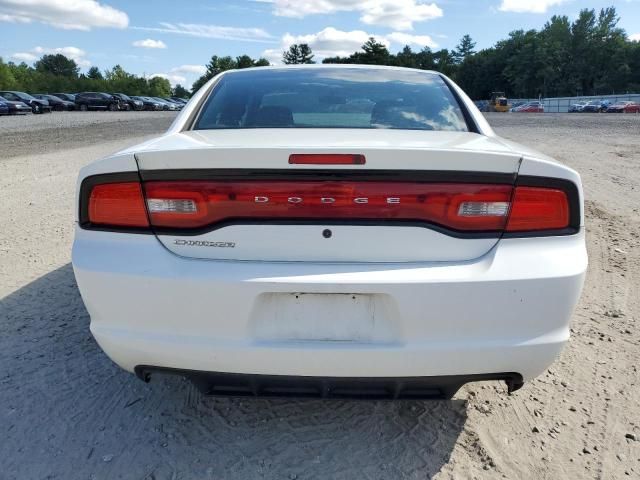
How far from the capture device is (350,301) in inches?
73.5

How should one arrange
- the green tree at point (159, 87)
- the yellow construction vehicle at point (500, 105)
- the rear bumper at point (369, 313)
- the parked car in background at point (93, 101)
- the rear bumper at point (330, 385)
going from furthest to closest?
the green tree at point (159, 87) → the yellow construction vehicle at point (500, 105) → the parked car in background at point (93, 101) → the rear bumper at point (330, 385) → the rear bumper at point (369, 313)

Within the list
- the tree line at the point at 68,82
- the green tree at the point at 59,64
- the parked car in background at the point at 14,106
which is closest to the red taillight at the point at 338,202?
the parked car in background at the point at 14,106

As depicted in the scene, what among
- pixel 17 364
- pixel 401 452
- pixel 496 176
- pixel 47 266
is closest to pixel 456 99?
pixel 496 176

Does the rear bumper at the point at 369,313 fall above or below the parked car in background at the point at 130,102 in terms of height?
above

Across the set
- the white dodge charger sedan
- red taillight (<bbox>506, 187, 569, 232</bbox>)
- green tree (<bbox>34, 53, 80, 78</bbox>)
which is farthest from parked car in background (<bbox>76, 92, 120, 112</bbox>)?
green tree (<bbox>34, 53, 80, 78</bbox>)

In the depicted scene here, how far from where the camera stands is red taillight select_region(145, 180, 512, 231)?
6.16ft

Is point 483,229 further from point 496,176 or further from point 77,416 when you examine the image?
point 77,416

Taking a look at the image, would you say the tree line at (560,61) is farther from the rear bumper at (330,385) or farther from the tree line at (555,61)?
the rear bumper at (330,385)

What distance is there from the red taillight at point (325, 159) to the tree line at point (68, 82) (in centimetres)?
8608

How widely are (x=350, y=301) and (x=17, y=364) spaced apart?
211 cm

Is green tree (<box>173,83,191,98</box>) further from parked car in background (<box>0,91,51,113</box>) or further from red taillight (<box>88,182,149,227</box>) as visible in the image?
red taillight (<box>88,182,149,227</box>)

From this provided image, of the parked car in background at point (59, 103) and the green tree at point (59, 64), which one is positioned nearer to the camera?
the parked car in background at point (59, 103)

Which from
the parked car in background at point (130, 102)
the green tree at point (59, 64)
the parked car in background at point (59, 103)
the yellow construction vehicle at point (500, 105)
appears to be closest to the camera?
the parked car in background at point (59, 103)

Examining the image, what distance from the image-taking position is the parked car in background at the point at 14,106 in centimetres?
3600
